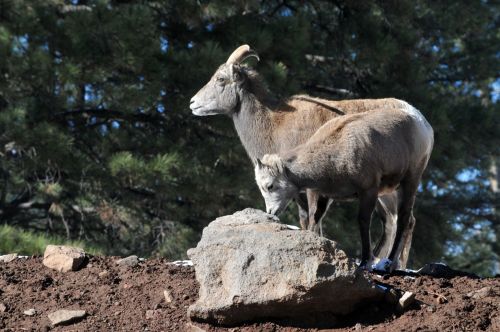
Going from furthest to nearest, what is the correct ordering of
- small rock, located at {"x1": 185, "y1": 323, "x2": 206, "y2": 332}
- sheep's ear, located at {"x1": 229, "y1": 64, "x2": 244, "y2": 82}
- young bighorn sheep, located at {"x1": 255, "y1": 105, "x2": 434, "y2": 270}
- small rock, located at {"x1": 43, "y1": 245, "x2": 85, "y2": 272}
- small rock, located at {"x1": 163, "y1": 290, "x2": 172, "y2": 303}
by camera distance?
sheep's ear, located at {"x1": 229, "y1": 64, "x2": 244, "y2": 82}
young bighorn sheep, located at {"x1": 255, "y1": 105, "x2": 434, "y2": 270}
small rock, located at {"x1": 43, "y1": 245, "x2": 85, "y2": 272}
small rock, located at {"x1": 163, "y1": 290, "x2": 172, "y2": 303}
small rock, located at {"x1": 185, "y1": 323, "x2": 206, "y2": 332}

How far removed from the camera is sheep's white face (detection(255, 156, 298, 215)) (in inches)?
232

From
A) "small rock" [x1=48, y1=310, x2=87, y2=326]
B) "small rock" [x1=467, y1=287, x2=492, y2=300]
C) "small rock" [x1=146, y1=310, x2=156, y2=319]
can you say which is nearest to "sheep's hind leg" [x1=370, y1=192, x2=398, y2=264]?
"small rock" [x1=467, y1=287, x2=492, y2=300]

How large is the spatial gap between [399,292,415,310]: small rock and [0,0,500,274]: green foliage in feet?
20.3

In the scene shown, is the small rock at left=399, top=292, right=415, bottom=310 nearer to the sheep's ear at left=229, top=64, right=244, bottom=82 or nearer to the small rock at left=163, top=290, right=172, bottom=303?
the small rock at left=163, top=290, right=172, bottom=303

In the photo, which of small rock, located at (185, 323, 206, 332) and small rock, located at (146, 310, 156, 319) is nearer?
small rock, located at (185, 323, 206, 332)

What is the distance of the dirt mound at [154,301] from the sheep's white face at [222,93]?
264 centimetres

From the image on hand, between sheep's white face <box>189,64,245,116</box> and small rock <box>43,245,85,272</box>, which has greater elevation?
sheep's white face <box>189,64,245,116</box>

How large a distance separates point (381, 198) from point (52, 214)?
613 centimetres

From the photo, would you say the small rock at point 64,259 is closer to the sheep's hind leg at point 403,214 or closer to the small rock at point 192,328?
the small rock at point 192,328

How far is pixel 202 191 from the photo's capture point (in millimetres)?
11422

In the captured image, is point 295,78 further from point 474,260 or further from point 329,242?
point 474,260

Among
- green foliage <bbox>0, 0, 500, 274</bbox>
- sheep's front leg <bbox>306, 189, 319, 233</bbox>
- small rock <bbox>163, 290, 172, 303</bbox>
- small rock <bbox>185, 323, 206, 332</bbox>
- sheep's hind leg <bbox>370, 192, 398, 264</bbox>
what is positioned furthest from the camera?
green foliage <bbox>0, 0, 500, 274</bbox>

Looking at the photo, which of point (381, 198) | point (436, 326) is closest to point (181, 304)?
point (436, 326)

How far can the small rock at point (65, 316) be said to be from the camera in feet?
14.9
